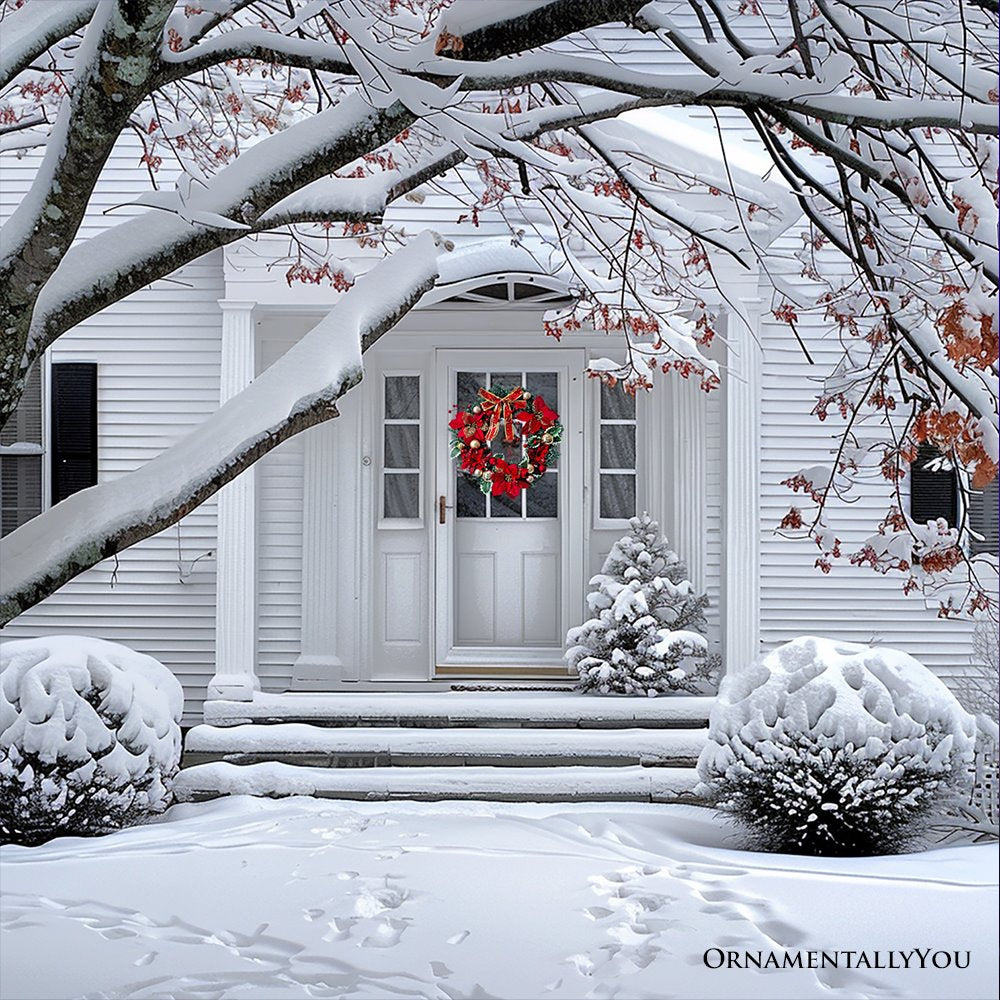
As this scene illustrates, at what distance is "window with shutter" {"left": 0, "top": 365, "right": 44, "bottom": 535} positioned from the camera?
8.27 metres

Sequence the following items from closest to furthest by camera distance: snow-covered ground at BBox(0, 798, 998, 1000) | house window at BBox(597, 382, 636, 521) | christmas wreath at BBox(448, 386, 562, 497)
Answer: snow-covered ground at BBox(0, 798, 998, 1000) → christmas wreath at BBox(448, 386, 562, 497) → house window at BBox(597, 382, 636, 521)

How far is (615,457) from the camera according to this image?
28.8 ft

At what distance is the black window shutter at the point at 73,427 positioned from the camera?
8.18 meters

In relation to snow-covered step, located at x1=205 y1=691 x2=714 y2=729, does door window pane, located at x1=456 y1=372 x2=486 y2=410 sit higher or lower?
higher

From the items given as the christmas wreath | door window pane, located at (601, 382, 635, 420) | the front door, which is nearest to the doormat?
the front door

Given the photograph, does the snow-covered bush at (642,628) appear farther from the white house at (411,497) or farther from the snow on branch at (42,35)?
the snow on branch at (42,35)

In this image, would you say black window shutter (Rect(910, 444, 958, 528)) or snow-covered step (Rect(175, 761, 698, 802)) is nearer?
snow-covered step (Rect(175, 761, 698, 802))

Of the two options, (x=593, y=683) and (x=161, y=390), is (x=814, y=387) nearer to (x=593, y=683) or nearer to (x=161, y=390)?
(x=593, y=683)

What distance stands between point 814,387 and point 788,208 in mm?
3623

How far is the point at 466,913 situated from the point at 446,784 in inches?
80.9

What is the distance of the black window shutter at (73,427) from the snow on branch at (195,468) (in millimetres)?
5070

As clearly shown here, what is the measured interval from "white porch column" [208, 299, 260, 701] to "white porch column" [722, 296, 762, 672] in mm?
3094

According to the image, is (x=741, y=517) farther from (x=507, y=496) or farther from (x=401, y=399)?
(x=401, y=399)

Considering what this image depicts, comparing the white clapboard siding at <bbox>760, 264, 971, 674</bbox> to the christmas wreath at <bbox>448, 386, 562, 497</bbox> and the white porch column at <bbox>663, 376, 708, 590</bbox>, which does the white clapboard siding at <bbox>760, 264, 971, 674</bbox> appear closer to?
the white porch column at <bbox>663, 376, 708, 590</bbox>
